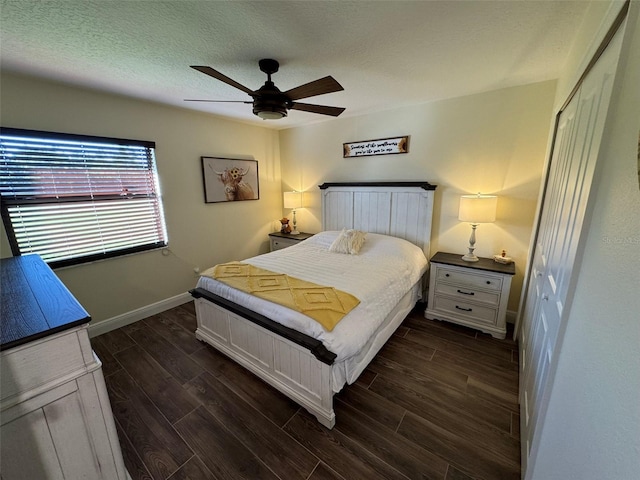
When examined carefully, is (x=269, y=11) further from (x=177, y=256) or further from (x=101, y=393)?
(x=177, y=256)

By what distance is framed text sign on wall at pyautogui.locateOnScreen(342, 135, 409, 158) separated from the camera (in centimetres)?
312

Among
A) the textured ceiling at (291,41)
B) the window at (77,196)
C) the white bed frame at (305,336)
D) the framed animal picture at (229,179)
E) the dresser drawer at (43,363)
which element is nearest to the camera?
the dresser drawer at (43,363)

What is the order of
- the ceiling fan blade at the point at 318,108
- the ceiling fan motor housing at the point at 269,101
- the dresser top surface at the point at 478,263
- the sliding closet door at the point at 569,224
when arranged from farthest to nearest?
the dresser top surface at the point at 478,263
the ceiling fan blade at the point at 318,108
the ceiling fan motor housing at the point at 269,101
the sliding closet door at the point at 569,224

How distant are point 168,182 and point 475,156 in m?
3.54

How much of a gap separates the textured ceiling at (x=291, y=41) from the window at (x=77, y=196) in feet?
1.84

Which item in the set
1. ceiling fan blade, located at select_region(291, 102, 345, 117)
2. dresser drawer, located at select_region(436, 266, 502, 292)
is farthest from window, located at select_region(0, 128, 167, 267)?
dresser drawer, located at select_region(436, 266, 502, 292)

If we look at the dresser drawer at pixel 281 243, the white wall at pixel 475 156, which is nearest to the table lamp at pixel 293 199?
the dresser drawer at pixel 281 243

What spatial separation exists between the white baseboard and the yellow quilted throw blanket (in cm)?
122

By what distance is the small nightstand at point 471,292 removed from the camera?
246cm

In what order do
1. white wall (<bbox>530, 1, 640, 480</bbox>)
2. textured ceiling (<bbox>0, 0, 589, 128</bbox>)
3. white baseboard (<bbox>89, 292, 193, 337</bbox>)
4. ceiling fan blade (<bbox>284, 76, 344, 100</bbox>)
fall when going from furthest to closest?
white baseboard (<bbox>89, 292, 193, 337</bbox>) < ceiling fan blade (<bbox>284, 76, 344, 100</bbox>) < textured ceiling (<bbox>0, 0, 589, 128</bbox>) < white wall (<bbox>530, 1, 640, 480</bbox>)

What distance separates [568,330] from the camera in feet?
3.05

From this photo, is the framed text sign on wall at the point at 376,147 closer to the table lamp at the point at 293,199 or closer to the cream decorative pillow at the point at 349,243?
the table lamp at the point at 293,199

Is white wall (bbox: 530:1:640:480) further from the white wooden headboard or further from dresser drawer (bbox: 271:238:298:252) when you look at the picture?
dresser drawer (bbox: 271:238:298:252)

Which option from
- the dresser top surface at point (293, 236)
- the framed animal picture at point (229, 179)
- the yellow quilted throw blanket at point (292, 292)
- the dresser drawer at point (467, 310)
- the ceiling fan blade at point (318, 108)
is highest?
the ceiling fan blade at point (318, 108)
